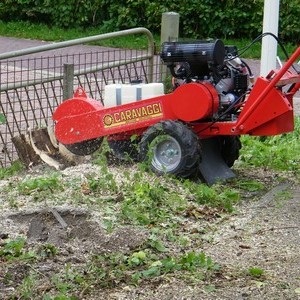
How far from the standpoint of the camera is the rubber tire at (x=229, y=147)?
25.9 ft

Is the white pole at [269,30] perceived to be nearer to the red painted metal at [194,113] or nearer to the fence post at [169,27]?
the fence post at [169,27]

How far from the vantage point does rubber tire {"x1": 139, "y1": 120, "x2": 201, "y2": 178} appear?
23.7ft

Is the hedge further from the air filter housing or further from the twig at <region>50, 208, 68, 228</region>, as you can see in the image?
the twig at <region>50, 208, 68, 228</region>

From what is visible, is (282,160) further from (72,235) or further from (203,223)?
(72,235)

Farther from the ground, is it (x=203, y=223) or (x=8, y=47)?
(x=203, y=223)

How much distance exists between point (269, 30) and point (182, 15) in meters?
9.57

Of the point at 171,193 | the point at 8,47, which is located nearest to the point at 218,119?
the point at 171,193

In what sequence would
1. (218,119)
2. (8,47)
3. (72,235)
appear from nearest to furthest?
(72,235)
(218,119)
(8,47)

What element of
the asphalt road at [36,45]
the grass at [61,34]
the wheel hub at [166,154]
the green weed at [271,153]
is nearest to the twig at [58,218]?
the wheel hub at [166,154]

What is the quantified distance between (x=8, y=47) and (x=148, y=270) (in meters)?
14.1

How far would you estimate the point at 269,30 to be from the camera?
994 cm

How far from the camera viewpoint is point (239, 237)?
6.00 m

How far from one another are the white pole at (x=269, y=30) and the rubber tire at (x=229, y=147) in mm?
2250

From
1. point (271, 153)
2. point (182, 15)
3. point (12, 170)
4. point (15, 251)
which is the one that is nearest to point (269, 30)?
point (271, 153)
